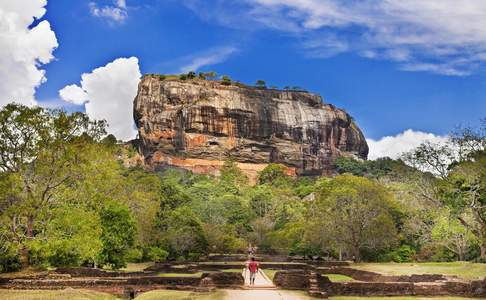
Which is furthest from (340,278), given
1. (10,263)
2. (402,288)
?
(10,263)

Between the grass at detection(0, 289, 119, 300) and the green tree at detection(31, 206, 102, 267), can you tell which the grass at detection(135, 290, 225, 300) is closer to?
the grass at detection(0, 289, 119, 300)

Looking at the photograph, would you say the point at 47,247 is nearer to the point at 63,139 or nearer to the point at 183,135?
the point at 63,139

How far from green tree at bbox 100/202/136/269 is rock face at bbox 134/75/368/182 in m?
94.0

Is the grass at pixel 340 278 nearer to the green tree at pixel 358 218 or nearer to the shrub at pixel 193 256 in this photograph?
the green tree at pixel 358 218

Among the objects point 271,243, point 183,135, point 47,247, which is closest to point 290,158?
point 183,135

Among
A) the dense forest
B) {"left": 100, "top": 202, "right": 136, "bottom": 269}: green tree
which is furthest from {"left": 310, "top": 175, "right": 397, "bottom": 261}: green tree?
{"left": 100, "top": 202, "right": 136, "bottom": 269}: green tree

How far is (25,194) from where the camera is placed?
2619cm

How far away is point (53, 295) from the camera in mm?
18672

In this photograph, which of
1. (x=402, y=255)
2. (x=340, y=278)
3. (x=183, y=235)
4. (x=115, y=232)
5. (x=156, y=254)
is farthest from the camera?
(x=183, y=235)

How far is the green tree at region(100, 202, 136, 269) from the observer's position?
32938 mm

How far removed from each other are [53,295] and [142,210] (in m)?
26.2

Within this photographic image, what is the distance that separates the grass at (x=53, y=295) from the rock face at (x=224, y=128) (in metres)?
108

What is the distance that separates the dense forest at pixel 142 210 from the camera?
25.9m

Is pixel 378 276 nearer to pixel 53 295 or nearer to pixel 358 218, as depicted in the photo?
pixel 53 295
